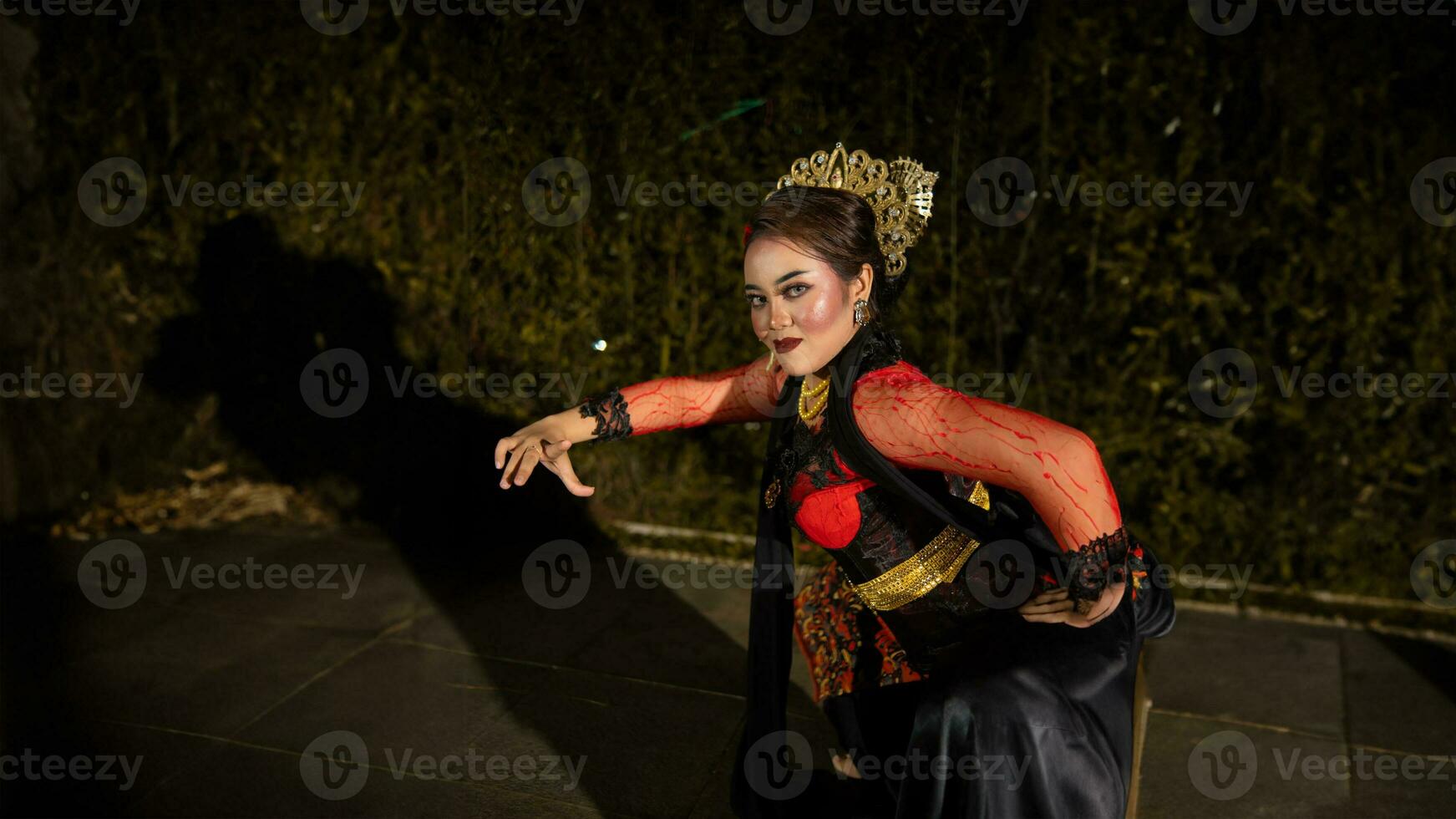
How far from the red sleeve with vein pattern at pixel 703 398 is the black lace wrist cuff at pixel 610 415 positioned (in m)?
0.02

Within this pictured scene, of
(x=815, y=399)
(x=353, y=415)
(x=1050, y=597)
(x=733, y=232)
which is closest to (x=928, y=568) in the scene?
(x=1050, y=597)

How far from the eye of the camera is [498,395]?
574 cm

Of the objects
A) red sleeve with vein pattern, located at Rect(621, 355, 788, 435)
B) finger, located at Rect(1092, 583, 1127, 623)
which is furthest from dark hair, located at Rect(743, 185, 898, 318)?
finger, located at Rect(1092, 583, 1127, 623)

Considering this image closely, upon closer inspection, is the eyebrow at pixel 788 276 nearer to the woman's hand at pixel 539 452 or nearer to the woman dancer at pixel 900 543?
the woman dancer at pixel 900 543

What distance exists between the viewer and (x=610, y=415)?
306cm

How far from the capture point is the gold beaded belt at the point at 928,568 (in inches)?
107

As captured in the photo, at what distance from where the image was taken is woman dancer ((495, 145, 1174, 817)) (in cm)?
233

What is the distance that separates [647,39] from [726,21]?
1.25ft

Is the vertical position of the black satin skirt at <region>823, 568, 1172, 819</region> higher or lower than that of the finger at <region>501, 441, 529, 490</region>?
lower

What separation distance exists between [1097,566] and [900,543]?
22.0 inches

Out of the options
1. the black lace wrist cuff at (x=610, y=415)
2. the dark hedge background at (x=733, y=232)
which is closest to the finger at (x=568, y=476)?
the black lace wrist cuff at (x=610, y=415)

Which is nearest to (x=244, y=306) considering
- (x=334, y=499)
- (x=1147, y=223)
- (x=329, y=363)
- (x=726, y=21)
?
(x=329, y=363)

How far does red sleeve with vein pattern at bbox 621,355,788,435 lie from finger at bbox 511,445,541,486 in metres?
0.33

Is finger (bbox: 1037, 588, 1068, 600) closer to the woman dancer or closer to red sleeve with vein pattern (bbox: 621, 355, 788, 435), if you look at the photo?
the woman dancer
